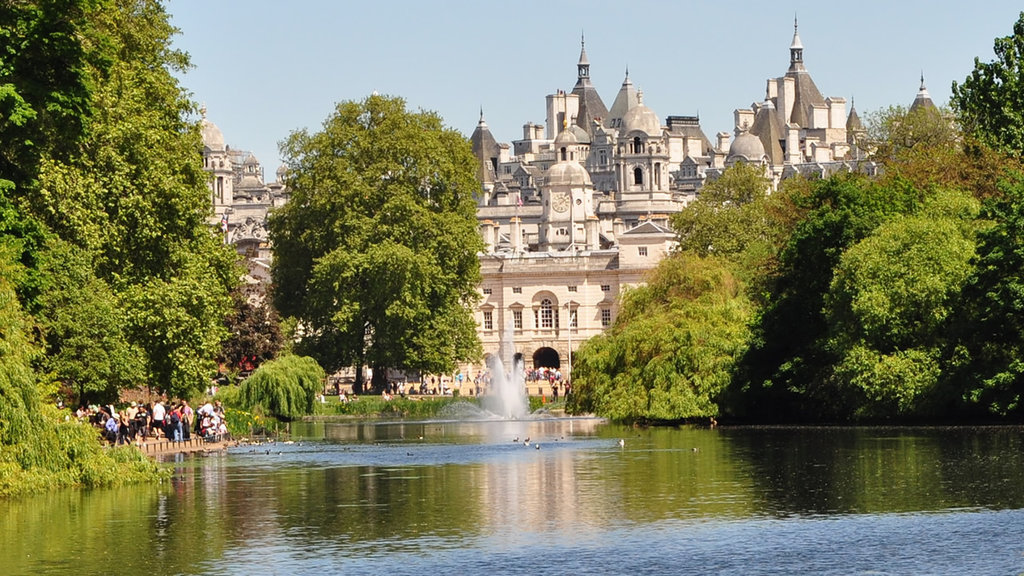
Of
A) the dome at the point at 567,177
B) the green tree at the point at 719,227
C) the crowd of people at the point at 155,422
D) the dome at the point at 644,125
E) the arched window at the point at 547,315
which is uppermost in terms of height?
the dome at the point at 644,125

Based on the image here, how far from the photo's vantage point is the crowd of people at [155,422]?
3975 centimetres

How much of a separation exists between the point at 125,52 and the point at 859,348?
17472mm

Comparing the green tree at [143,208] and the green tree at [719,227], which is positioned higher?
the green tree at [719,227]

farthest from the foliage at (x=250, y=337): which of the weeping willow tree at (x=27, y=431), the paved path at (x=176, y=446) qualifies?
the weeping willow tree at (x=27, y=431)

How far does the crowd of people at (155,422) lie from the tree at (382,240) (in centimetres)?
2380

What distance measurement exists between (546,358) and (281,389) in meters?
57.2

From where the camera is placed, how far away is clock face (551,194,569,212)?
157500 millimetres

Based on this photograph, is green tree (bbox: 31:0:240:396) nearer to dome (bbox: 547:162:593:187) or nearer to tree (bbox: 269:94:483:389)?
tree (bbox: 269:94:483:389)

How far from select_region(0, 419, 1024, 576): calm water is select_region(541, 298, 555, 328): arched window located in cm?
7623

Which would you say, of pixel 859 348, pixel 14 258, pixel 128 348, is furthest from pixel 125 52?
pixel 859 348

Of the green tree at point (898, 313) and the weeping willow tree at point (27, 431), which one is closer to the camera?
the weeping willow tree at point (27, 431)

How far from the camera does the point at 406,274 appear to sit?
72.7m

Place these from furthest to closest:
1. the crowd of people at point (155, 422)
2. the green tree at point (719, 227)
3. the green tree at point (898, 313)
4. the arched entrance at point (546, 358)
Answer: the arched entrance at point (546, 358) → the green tree at point (719, 227) → the green tree at point (898, 313) → the crowd of people at point (155, 422)

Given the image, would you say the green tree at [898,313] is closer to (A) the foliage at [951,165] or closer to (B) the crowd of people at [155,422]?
(A) the foliage at [951,165]
